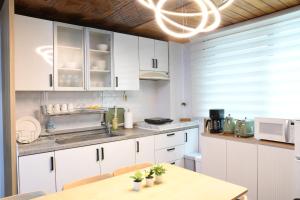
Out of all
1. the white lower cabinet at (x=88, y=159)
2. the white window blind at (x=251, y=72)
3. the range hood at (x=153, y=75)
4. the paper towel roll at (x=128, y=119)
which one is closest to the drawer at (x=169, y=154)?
the white lower cabinet at (x=88, y=159)

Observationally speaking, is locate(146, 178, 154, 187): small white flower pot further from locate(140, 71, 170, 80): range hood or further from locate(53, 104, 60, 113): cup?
locate(140, 71, 170, 80): range hood

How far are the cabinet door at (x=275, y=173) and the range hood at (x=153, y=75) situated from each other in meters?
1.76

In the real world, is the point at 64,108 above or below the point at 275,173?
above

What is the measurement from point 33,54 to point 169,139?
1.99 m

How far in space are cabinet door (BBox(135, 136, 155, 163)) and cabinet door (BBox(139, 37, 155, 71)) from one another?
3.46ft

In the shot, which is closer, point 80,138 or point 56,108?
point 56,108

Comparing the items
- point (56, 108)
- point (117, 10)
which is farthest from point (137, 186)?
point (117, 10)

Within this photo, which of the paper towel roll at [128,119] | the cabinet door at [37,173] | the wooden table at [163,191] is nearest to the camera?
the wooden table at [163,191]

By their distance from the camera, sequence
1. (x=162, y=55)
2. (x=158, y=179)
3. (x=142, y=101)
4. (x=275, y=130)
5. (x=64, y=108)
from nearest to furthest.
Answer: (x=158, y=179), (x=275, y=130), (x=64, y=108), (x=162, y=55), (x=142, y=101)

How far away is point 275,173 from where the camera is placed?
2201mm

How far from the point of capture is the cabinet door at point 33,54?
226cm

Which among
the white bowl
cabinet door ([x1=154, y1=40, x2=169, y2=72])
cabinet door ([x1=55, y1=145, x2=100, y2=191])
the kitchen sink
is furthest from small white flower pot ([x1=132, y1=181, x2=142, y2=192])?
cabinet door ([x1=154, y1=40, x2=169, y2=72])

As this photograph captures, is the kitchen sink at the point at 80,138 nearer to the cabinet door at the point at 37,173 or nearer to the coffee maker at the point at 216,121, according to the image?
the cabinet door at the point at 37,173

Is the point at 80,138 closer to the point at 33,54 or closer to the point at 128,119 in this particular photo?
the point at 128,119
